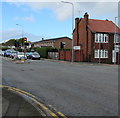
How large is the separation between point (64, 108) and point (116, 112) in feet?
5.17

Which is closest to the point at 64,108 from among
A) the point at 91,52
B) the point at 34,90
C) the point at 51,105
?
the point at 51,105

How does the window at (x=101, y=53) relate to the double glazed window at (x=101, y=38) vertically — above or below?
below

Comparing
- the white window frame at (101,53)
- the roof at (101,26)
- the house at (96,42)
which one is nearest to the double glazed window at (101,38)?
the house at (96,42)

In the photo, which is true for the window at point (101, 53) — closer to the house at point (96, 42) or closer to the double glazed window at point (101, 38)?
the house at point (96, 42)

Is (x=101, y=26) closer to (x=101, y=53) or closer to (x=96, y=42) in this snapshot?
(x=96, y=42)

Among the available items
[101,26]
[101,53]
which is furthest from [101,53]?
[101,26]

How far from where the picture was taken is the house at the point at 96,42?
107ft

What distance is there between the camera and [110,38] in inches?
1344

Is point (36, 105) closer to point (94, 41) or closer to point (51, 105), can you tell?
point (51, 105)

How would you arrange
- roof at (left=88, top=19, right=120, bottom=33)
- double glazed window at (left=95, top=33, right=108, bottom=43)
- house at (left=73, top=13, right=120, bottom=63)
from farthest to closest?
roof at (left=88, top=19, right=120, bottom=33) → double glazed window at (left=95, top=33, right=108, bottom=43) → house at (left=73, top=13, right=120, bottom=63)

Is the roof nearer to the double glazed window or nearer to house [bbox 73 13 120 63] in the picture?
house [bbox 73 13 120 63]

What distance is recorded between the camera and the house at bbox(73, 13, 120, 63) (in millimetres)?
32688

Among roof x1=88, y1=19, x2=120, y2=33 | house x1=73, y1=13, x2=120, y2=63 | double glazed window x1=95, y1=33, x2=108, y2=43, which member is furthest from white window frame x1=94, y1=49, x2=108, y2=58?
roof x1=88, y1=19, x2=120, y2=33

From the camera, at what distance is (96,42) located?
33.0 m
